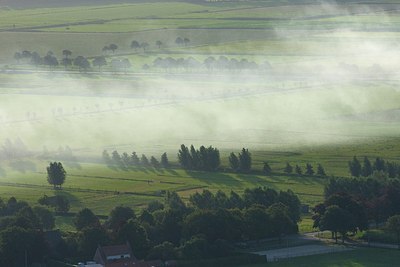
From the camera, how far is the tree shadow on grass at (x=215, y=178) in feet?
148

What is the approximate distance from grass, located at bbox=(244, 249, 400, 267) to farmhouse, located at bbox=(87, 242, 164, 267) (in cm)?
276

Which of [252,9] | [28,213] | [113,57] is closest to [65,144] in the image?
[28,213]

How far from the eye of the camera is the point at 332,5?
4190 inches

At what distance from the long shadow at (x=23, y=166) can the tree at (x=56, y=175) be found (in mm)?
3244

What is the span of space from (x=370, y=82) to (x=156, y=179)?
82.4ft

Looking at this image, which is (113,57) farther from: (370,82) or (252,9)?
(252,9)

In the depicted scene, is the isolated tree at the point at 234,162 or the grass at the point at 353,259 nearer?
the grass at the point at 353,259

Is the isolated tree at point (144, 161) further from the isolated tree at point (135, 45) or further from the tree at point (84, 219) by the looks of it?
the isolated tree at point (135, 45)

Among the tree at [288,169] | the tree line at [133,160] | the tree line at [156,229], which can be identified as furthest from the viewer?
the tree line at [133,160]

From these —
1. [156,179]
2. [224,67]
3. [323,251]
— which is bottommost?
[323,251]

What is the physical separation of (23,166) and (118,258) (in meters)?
14.2

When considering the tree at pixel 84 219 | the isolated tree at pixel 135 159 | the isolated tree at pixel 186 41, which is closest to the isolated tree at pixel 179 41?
the isolated tree at pixel 186 41

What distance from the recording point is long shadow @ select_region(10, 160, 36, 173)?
4814 cm

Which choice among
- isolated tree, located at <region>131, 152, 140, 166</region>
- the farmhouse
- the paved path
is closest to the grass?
the paved path
